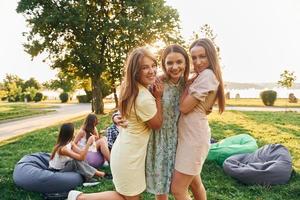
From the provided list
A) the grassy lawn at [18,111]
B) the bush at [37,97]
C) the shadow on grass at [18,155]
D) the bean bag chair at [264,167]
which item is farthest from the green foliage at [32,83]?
the bean bag chair at [264,167]

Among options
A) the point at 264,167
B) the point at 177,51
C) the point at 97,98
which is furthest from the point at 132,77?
the point at 97,98

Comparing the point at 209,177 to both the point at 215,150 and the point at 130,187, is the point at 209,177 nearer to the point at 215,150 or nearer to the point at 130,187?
the point at 215,150

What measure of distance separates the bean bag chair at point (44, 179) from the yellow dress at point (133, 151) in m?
2.48

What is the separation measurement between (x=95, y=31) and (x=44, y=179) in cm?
1648

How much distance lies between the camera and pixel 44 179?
5762 millimetres

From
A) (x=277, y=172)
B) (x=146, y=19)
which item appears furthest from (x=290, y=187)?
(x=146, y=19)

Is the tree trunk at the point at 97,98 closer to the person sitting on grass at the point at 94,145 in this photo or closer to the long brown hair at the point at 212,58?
the person sitting on grass at the point at 94,145

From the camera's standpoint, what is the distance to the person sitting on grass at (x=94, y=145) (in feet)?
23.0

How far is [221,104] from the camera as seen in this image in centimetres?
386

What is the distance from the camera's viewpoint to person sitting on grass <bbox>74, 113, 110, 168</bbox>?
276 inches

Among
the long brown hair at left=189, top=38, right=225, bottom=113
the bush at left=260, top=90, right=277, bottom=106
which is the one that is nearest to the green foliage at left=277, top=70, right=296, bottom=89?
the bush at left=260, top=90, right=277, bottom=106

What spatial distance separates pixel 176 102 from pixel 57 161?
10.9ft

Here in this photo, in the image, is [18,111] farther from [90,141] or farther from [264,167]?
[264,167]

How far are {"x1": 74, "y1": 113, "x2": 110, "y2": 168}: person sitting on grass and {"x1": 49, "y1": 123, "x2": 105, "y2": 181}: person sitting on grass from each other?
1.88ft
